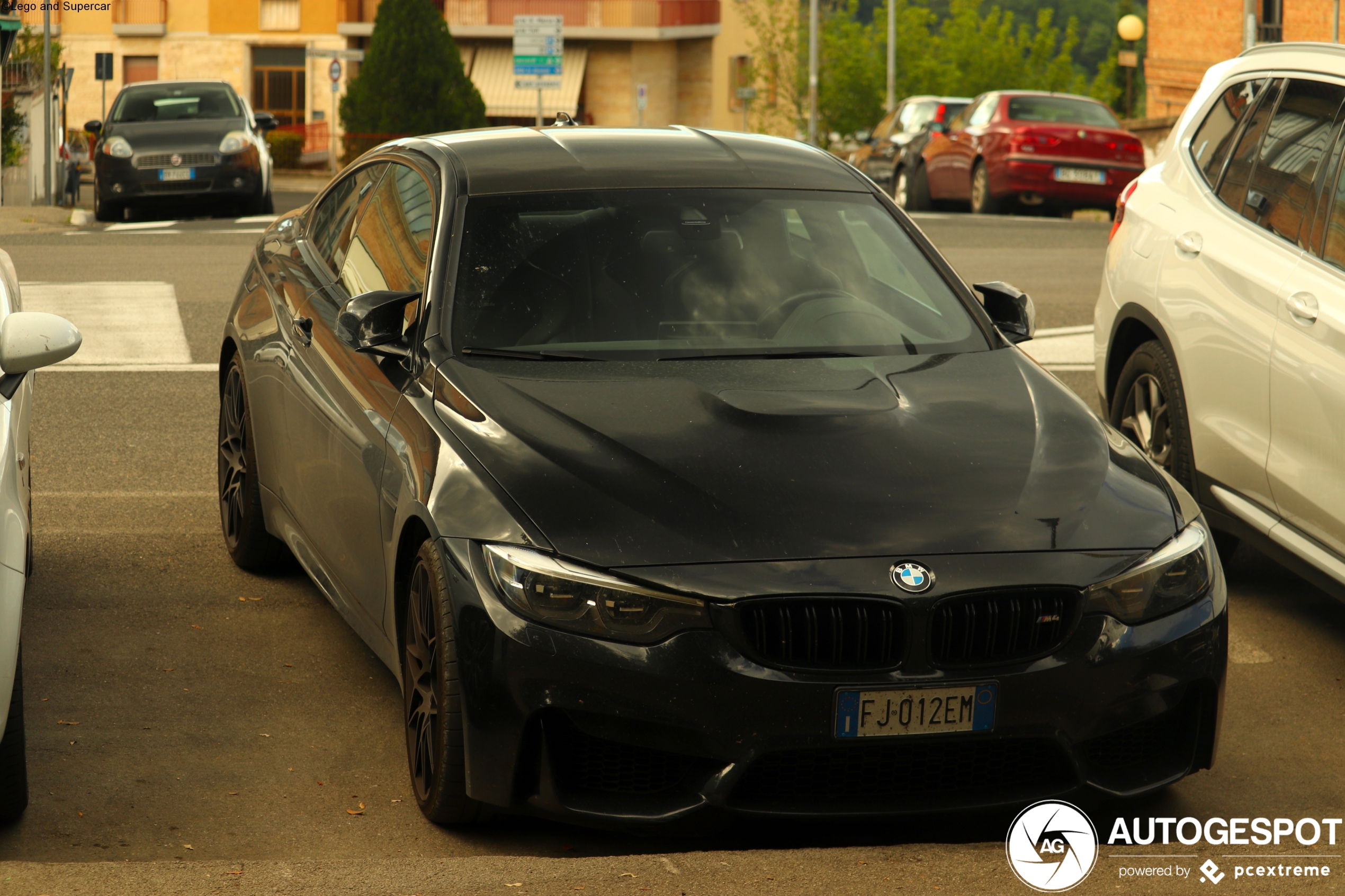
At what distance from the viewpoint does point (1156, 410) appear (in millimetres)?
6391

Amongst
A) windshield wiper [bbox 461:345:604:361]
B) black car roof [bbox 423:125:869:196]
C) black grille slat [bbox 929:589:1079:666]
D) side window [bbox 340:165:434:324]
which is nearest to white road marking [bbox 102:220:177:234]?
side window [bbox 340:165:434:324]

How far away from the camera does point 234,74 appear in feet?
193

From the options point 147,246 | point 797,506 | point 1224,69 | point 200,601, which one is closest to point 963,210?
point 147,246

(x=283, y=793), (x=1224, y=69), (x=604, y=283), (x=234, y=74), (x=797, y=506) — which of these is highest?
(x=234, y=74)

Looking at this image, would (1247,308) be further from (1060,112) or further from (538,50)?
(538,50)

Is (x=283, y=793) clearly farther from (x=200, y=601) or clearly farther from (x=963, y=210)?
(x=963, y=210)

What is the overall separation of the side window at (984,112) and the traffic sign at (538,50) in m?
10.6

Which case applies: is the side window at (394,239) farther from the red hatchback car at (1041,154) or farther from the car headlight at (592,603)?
the red hatchback car at (1041,154)

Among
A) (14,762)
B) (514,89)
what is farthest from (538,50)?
(14,762)

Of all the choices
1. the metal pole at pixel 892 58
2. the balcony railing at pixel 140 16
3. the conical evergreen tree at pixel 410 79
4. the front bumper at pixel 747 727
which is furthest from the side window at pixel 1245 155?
the balcony railing at pixel 140 16

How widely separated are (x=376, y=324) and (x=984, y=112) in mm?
20416

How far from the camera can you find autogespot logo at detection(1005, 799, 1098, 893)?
3.52 meters

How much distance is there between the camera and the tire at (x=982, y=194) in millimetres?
23766

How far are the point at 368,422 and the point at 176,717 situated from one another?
1000mm
